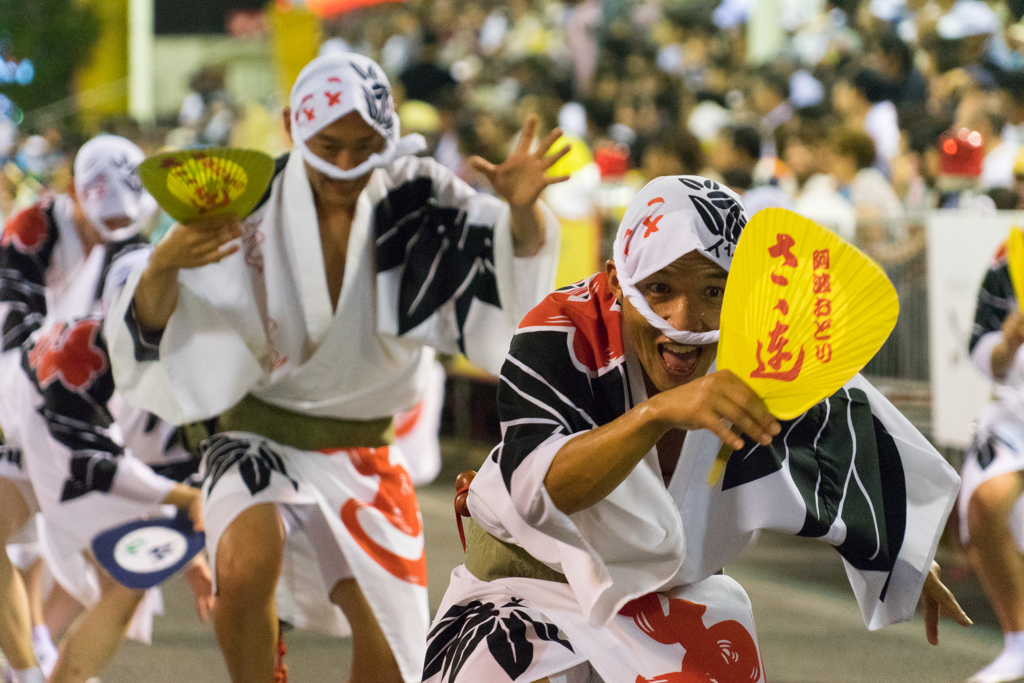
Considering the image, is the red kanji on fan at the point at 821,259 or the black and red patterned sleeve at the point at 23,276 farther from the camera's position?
the black and red patterned sleeve at the point at 23,276

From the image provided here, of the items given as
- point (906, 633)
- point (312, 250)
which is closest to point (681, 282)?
point (312, 250)

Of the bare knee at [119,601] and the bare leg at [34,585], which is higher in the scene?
the bare knee at [119,601]

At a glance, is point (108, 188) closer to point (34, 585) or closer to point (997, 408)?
point (34, 585)

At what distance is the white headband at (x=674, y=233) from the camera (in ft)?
6.42

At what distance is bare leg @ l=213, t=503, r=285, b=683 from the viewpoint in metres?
2.99

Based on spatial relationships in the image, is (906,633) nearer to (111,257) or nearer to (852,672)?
(852,672)

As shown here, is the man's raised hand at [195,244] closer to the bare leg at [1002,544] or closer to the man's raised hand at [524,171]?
the man's raised hand at [524,171]

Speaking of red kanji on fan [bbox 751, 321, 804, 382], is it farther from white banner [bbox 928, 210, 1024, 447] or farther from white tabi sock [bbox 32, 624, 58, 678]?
white banner [bbox 928, 210, 1024, 447]

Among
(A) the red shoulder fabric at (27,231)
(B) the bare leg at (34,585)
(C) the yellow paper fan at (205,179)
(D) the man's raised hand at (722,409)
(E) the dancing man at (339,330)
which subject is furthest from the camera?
(B) the bare leg at (34,585)

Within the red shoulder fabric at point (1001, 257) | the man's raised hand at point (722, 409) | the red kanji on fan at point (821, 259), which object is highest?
the red kanji on fan at point (821, 259)

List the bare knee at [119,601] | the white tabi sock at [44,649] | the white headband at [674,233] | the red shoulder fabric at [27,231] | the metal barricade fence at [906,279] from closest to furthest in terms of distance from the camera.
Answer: the white headband at [674,233], the bare knee at [119,601], the white tabi sock at [44,649], the red shoulder fabric at [27,231], the metal barricade fence at [906,279]

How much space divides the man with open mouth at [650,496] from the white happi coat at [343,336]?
0.96 m

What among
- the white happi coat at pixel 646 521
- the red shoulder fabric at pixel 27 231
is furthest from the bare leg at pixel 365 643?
the red shoulder fabric at pixel 27 231

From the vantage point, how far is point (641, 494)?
2010mm
